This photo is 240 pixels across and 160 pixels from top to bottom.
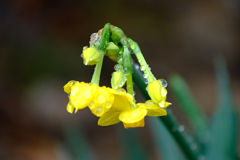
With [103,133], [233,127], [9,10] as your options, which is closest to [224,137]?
[233,127]

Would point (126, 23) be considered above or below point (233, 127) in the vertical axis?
above

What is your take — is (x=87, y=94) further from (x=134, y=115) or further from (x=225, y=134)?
(x=225, y=134)

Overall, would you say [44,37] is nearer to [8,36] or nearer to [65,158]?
[8,36]

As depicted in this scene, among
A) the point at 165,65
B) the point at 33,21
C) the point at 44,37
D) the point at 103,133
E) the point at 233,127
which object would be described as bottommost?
the point at 103,133

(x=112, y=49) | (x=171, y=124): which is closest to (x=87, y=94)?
(x=112, y=49)

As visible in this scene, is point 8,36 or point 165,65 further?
point 165,65

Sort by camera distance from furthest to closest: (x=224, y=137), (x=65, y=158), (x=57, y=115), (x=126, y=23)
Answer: (x=126, y=23)
(x=57, y=115)
(x=65, y=158)
(x=224, y=137)

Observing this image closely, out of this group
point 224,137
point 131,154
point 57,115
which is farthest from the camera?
point 57,115
